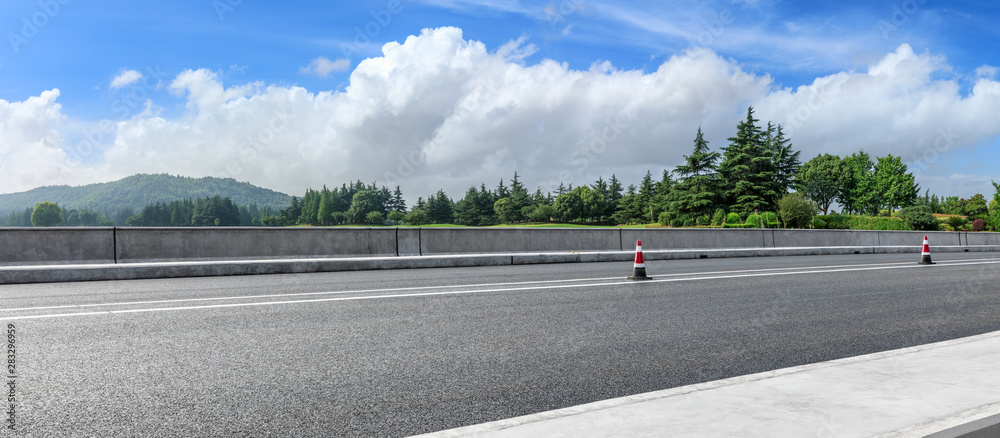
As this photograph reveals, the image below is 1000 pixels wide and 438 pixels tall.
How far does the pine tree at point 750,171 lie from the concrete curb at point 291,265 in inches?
2152

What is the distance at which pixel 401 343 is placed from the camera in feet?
19.1

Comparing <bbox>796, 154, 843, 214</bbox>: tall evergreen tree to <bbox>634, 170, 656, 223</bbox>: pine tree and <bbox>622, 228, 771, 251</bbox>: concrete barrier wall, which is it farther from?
<bbox>622, 228, 771, 251</bbox>: concrete barrier wall

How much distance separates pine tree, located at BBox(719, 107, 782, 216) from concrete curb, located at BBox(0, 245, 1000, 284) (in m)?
54.7

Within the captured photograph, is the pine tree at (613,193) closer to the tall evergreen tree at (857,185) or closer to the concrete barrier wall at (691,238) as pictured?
the tall evergreen tree at (857,185)

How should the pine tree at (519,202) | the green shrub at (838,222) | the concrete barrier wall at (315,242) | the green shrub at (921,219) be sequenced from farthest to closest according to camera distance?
the pine tree at (519,202), the green shrub at (921,219), the green shrub at (838,222), the concrete barrier wall at (315,242)

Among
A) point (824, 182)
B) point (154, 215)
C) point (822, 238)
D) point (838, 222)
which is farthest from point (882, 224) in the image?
point (154, 215)

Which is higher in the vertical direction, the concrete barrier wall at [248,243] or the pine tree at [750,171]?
the pine tree at [750,171]

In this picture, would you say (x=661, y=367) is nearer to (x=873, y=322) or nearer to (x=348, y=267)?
(x=873, y=322)

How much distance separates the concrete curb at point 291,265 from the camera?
39.1ft

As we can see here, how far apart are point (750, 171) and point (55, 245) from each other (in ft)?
235

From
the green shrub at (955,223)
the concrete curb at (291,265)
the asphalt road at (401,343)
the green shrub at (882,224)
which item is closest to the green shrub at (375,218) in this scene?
the green shrub at (955,223)

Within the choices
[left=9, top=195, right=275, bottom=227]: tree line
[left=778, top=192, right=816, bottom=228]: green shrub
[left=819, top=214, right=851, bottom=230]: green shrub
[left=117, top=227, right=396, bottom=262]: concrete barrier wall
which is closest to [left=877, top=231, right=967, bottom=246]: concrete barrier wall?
[left=117, top=227, right=396, bottom=262]: concrete barrier wall

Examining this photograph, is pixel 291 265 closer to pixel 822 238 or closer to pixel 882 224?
pixel 822 238

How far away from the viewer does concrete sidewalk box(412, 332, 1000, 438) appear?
319 centimetres
